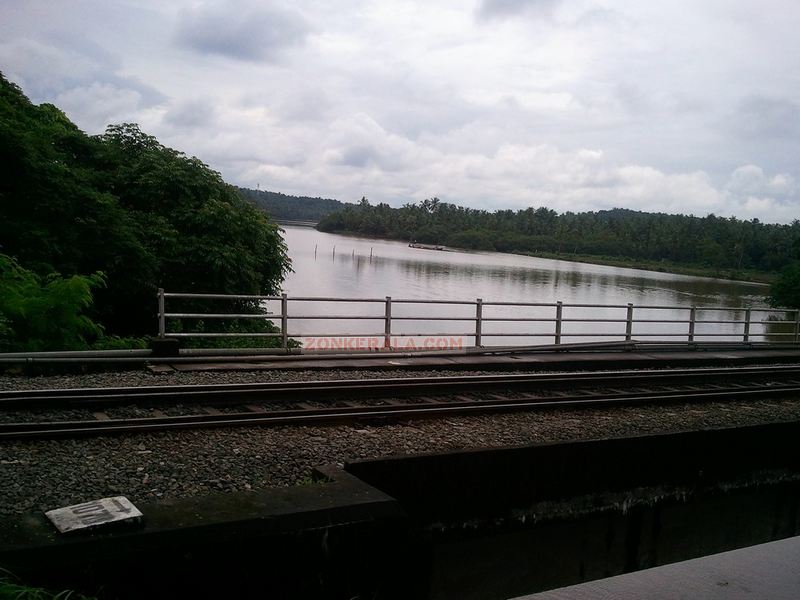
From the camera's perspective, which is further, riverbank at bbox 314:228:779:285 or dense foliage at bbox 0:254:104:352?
riverbank at bbox 314:228:779:285

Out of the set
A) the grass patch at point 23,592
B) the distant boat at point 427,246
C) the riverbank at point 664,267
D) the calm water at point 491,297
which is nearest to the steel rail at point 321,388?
the grass patch at point 23,592

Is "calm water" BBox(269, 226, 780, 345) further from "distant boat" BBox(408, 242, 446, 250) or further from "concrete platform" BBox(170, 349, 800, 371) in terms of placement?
"distant boat" BBox(408, 242, 446, 250)

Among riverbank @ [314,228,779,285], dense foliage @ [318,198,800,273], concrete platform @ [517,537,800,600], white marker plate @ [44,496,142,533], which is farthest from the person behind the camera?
dense foliage @ [318,198,800,273]

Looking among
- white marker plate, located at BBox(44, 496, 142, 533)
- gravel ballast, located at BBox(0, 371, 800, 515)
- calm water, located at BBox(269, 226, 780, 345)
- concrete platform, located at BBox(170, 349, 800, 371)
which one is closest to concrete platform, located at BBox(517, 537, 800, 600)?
gravel ballast, located at BBox(0, 371, 800, 515)

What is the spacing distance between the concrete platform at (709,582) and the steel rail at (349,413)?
285cm

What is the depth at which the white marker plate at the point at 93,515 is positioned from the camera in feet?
13.6

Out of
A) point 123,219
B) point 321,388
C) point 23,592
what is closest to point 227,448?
point 321,388

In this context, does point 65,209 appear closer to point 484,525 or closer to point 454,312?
point 484,525

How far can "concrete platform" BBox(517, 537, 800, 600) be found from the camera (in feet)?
20.6

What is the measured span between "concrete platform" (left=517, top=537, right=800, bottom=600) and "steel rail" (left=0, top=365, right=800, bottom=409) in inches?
161

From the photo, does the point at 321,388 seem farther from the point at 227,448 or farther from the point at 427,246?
the point at 427,246

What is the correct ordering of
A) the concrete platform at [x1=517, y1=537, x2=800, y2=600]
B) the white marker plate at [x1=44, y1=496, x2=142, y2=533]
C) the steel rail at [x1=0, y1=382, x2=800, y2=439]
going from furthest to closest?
the steel rail at [x1=0, y1=382, x2=800, y2=439] → the concrete platform at [x1=517, y1=537, x2=800, y2=600] → the white marker plate at [x1=44, y1=496, x2=142, y2=533]

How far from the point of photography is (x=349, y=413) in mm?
8492

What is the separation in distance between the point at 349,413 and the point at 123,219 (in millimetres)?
11735
